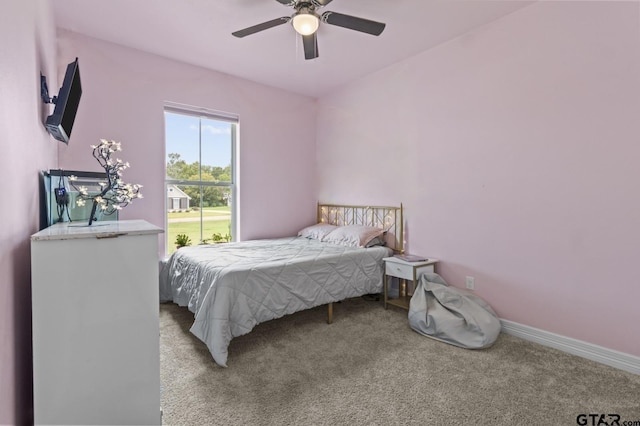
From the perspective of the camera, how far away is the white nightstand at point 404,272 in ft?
9.89

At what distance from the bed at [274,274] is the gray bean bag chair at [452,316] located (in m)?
0.60

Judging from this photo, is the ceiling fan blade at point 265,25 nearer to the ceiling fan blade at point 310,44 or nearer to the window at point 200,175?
the ceiling fan blade at point 310,44

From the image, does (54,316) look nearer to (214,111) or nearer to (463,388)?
(463,388)

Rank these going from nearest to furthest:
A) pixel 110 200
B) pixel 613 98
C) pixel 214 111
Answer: pixel 110 200 → pixel 613 98 → pixel 214 111

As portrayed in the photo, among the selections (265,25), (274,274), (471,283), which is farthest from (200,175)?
(471,283)

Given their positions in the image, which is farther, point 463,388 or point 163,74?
point 163,74

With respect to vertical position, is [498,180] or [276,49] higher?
[276,49]

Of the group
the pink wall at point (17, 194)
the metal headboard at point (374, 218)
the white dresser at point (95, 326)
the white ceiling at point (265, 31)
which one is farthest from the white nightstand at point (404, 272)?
the pink wall at point (17, 194)

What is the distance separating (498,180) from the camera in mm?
2732

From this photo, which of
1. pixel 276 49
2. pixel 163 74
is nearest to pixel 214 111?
pixel 163 74

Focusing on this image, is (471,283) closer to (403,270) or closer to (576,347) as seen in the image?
(403,270)

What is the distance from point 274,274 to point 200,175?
1999 millimetres

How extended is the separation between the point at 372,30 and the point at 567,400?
2698mm

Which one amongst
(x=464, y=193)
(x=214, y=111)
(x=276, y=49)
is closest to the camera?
(x=464, y=193)
